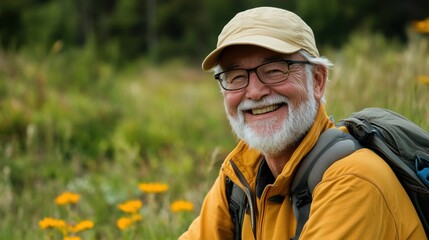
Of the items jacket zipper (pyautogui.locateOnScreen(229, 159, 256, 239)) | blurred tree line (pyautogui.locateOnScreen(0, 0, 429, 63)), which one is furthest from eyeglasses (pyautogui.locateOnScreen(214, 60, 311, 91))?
blurred tree line (pyautogui.locateOnScreen(0, 0, 429, 63))

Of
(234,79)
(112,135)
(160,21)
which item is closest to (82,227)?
(234,79)

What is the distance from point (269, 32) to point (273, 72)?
15 cm

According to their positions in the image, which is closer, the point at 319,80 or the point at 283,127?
the point at 283,127

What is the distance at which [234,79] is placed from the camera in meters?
2.32

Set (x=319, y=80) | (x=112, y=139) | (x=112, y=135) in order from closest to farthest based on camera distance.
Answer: (x=319, y=80), (x=112, y=139), (x=112, y=135)

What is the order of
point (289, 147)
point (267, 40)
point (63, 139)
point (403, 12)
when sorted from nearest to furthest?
point (267, 40), point (289, 147), point (63, 139), point (403, 12)

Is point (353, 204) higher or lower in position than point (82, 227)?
higher

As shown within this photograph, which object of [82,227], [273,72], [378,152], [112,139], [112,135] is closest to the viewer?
[378,152]

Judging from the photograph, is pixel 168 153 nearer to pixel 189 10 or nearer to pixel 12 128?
pixel 12 128

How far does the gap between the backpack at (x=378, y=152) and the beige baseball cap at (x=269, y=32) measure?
1.09 feet

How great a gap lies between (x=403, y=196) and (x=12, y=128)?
18.6ft

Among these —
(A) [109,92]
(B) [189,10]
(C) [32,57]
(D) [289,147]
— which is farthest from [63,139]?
(B) [189,10]

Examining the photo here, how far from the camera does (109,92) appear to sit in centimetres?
967

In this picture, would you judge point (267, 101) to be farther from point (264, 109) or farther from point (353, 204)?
point (353, 204)
